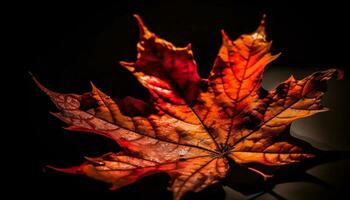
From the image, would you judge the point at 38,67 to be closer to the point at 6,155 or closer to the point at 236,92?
the point at 6,155

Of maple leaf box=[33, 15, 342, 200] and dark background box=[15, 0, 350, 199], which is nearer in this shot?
maple leaf box=[33, 15, 342, 200]

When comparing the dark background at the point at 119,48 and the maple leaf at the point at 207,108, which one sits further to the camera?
the dark background at the point at 119,48

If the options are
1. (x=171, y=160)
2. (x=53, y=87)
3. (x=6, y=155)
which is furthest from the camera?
(x=53, y=87)

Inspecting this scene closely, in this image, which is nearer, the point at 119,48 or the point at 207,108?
the point at 207,108

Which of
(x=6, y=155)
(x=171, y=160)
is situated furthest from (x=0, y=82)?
(x=171, y=160)
